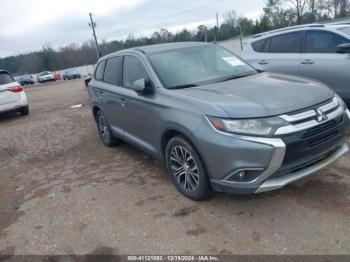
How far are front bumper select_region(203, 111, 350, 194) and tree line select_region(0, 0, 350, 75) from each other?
115ft

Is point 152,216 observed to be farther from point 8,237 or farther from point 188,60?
point 188,60

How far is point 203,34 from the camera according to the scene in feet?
160

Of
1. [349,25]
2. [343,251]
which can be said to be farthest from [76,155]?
[349,25]

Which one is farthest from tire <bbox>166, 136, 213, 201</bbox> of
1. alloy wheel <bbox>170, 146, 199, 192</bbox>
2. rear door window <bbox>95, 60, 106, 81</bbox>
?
rear door window <bbox>95, 60, 106, 81</bbox>

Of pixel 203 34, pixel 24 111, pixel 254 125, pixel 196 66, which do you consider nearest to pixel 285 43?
pixel 196 66

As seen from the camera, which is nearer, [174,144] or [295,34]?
[174,144]

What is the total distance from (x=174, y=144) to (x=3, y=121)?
9.57 metres

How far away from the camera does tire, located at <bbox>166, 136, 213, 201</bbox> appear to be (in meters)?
3.77

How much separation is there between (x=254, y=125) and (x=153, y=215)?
153cm

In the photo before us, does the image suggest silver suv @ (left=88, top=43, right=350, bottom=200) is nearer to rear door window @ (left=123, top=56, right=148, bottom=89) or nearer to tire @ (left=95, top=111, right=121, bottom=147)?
rear door window @ (left=123, top=56, right=148, bottom=89)

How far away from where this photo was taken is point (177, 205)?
13.4 ft

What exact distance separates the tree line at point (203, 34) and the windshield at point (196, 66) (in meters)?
33.4

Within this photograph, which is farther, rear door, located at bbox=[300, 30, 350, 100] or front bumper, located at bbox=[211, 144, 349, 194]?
rear door, located at bbox=[300, 30, 350, 100]

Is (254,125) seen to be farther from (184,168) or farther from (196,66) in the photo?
(196,66)
